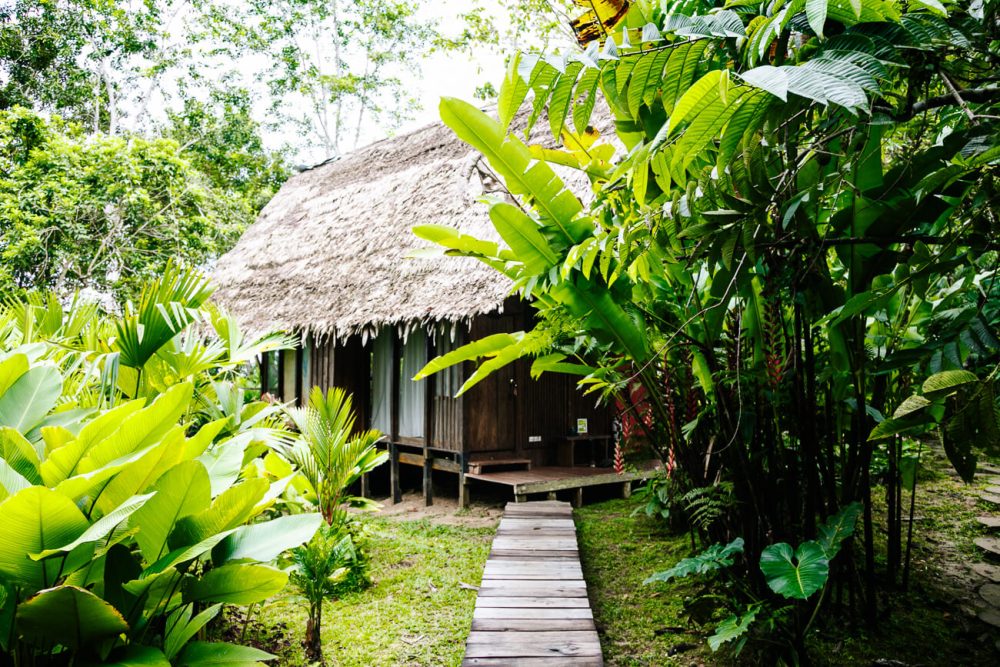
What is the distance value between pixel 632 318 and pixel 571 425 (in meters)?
4.32

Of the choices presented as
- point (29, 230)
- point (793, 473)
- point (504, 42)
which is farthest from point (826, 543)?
point (504, 42)

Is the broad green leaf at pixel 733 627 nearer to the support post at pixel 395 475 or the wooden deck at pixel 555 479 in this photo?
the wooden deck at pixel 555 479

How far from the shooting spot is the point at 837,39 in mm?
1026

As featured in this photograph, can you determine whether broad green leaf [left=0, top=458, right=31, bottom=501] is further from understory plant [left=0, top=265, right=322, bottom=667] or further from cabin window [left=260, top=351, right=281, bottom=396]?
cabin window [left=260, top=351, right=281, bottom=396]

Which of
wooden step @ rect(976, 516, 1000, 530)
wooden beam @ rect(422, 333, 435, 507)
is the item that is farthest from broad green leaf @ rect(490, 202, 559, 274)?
wooden beam @ rect(422, 333, 435, 507)

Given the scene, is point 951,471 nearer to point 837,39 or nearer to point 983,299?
point 983,299

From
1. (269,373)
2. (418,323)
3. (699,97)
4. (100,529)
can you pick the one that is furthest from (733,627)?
(269,373)

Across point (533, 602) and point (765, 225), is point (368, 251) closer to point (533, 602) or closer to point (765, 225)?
point (533, 602)

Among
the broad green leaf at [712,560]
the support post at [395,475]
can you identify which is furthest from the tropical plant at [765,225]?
the support post at [395,475]

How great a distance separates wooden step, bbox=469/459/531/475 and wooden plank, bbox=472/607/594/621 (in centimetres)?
325

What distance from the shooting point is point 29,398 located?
1.86 metres

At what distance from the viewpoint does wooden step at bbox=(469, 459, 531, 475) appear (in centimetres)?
604

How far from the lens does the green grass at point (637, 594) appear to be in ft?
8.29

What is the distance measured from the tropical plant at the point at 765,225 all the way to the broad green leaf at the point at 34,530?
4.07 feet
